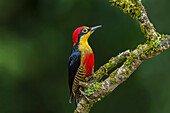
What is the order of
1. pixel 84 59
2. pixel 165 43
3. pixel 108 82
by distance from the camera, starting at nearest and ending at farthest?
1. pixel 165 43
2. pixel 108 82
3. pixel 84 59

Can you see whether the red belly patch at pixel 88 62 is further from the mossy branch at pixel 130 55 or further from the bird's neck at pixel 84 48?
the mossy branch at pixel 130 55

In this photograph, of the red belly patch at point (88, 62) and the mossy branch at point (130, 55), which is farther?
the red belly patch at point (88, 62)

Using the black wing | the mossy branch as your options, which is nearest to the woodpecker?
the black wing

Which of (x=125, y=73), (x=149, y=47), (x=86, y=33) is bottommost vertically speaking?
(x=125, y=73)

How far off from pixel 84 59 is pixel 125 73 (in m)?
0.53

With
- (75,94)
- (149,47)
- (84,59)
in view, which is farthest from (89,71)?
(149,47)

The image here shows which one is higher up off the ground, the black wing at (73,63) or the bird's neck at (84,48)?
the bird's neck at (84,48)

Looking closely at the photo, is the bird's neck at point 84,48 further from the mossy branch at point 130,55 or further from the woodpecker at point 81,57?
the mossy branch at point 130,55

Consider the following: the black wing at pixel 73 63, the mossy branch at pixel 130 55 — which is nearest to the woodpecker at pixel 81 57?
the black wing at pixel 73 63

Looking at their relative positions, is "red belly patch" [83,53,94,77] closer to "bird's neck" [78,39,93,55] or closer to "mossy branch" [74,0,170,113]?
"bird's neck" [78,39,93,55]

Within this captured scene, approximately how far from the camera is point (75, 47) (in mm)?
2812

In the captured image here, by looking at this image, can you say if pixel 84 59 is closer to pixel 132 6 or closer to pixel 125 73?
pixel 125 73

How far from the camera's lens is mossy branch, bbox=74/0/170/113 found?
2.28 metres

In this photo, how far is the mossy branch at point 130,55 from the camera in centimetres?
228
